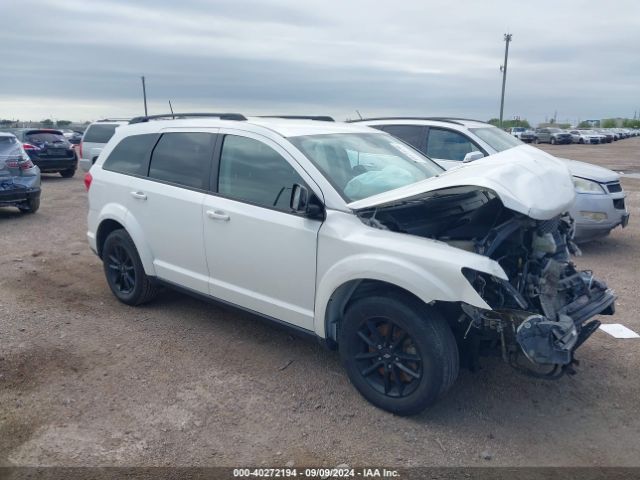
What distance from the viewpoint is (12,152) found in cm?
1044

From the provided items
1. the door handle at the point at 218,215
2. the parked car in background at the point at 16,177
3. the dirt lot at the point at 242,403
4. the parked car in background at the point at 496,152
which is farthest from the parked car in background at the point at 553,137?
the door handle at the point at 218,215

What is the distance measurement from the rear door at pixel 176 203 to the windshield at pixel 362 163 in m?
0.98

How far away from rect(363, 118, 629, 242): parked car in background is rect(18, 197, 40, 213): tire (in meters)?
6.70

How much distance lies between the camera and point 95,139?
1653cm

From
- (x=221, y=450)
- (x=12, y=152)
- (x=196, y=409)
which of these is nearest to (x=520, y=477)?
(x=221, y=450)

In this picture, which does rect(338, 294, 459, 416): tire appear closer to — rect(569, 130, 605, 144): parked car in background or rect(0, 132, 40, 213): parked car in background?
rect(0, 132, 40, 213): parked car in background

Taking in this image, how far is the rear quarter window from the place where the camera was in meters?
5.34

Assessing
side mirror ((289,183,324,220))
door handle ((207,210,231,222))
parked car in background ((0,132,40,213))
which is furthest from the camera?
parked car in background ((0,132,40,213))

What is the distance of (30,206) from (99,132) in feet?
20.5

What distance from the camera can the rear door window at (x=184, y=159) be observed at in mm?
4746

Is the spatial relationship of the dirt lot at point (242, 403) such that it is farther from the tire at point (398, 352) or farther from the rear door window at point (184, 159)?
the rear door window at point (184, 159)

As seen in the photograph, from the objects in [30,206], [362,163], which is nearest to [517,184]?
[362,163]

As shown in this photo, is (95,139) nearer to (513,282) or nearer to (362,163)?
(362,163)

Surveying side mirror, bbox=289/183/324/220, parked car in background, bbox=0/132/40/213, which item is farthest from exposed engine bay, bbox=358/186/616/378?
parked car in background, bbox=0/132/40/213
